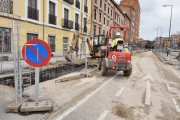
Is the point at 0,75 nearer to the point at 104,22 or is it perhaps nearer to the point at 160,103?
the point at 160,103

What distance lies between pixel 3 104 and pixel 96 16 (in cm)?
2510

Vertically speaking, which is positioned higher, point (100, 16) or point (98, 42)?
point (100, 16)

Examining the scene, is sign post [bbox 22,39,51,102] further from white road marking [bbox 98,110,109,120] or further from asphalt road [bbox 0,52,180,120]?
white road marking [bbox 98,110,109,120]

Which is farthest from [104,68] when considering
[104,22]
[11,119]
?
[104,22]

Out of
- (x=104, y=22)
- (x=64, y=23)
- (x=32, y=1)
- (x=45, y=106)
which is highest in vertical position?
(x=104, y=22)

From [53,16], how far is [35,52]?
1340 cm

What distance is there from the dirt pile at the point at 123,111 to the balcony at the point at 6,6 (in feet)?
36.0

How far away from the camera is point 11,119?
2930mm

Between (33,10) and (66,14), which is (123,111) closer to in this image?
(33,10)

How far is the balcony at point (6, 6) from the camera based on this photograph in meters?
10.3

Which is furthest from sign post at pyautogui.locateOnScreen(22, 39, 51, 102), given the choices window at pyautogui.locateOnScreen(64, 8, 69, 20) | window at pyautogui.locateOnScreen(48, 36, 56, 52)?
window at pyautogui.locateOnScreen(64, 8, 69, 20)

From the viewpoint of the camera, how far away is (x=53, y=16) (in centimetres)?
1555

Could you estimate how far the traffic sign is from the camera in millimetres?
3270

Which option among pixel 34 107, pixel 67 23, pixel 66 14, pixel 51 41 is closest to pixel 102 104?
pixel 34 107
